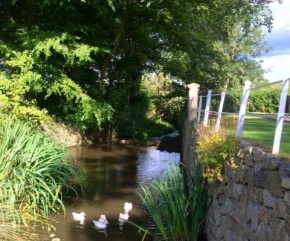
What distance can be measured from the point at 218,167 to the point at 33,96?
11.0 meters

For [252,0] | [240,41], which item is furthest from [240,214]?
[240,41]

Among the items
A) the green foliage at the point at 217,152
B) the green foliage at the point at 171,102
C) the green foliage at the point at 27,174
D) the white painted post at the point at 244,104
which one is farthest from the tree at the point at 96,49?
the white painted post at the point at 244,104

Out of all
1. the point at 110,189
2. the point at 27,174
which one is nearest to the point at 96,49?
the point at 110,189

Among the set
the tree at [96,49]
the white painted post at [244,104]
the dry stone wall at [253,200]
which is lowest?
the dry stone wall at [253,200]

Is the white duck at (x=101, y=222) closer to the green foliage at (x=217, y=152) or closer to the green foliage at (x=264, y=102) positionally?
the green foliage at (x=217, y=152)

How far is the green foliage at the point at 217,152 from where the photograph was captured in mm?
4578

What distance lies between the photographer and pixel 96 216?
22.2ft

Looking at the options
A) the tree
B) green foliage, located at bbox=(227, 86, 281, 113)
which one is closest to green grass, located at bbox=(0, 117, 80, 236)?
the tree

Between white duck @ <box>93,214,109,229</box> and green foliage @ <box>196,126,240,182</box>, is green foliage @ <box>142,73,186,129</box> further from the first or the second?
green foliage @ <box>196,126,240,182</box>

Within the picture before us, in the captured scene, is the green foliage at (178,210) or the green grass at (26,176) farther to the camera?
the green grass at (26,176)

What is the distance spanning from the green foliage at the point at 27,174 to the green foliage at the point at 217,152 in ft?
7.89

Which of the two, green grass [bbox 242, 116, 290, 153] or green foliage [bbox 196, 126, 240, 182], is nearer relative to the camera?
green foliage [bbox 196, 126, 240, 182]

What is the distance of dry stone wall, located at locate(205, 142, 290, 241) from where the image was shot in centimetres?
300

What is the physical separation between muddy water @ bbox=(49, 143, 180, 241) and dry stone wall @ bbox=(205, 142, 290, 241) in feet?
5.84
